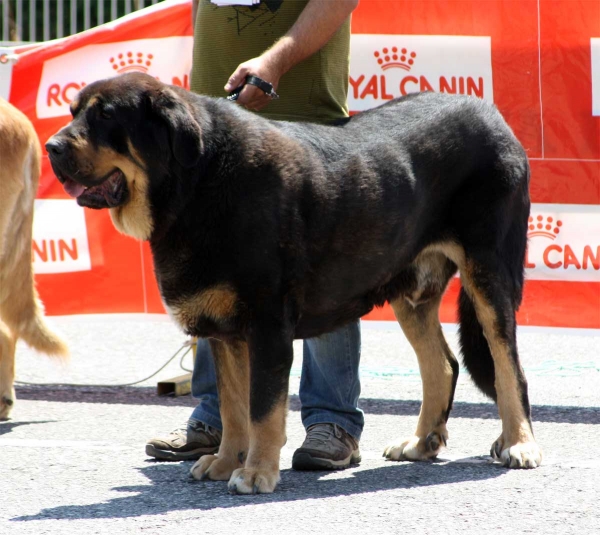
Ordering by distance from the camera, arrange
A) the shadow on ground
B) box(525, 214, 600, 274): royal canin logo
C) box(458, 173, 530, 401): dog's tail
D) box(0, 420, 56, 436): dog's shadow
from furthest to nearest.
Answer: box(525, 214, 600, 274): royal canin logo < the shadow on ground < box(0, 420, 56, 436): dog's shadow < box(458, 173, 530, 401): dog's tail

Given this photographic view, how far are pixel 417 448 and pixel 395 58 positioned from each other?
277 centimetres

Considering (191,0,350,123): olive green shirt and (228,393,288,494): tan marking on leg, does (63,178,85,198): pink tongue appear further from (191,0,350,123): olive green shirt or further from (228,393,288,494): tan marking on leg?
(191,0,350,123): olive green shirt

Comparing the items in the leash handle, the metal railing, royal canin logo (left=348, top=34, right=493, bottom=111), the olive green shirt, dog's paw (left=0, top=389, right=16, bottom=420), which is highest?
the metal railing

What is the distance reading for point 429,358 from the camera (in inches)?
180

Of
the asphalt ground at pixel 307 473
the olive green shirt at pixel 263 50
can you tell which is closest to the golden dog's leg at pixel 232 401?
the asphalt ground at pixel 307 473

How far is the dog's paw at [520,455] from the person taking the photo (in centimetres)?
414

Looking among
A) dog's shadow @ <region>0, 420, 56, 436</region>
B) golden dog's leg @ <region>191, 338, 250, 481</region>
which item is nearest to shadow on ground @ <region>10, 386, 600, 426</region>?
dog's shadow @ <region>0, 420, 56, 436</region>

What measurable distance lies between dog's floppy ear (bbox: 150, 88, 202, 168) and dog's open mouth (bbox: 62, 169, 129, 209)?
22cm

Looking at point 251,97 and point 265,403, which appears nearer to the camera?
point 265,403

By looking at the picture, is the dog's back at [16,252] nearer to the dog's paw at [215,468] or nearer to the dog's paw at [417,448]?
the dog's paw at [215,468]

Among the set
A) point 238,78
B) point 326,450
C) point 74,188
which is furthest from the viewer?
point 326,450

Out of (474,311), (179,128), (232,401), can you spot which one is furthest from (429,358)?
(179,128)

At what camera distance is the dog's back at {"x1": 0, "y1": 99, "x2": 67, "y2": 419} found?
17.5ft

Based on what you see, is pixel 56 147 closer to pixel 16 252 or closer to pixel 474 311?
pixel 474 311
